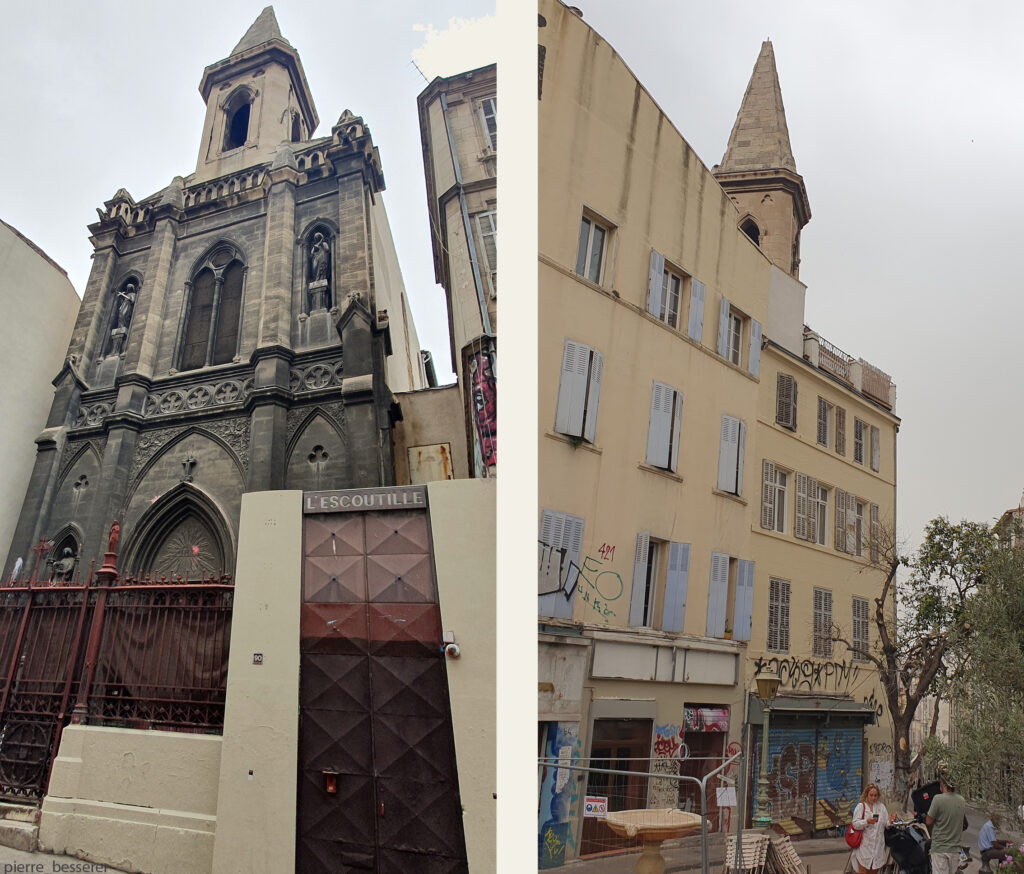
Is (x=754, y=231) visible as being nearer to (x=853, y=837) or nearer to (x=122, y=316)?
(x=853, y=837)

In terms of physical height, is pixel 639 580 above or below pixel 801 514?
below

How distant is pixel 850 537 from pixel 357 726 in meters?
2.06

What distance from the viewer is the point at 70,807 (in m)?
3.39

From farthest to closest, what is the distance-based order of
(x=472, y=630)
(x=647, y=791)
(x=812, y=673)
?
1. (x=472, y=630)
2. (x=812, y=673)
3. (x=647, y=791)

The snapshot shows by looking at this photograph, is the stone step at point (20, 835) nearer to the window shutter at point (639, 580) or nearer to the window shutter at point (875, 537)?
the window shutter at point (639, 580)

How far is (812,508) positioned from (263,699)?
235cm

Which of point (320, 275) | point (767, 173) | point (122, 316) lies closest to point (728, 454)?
point (767, 173)

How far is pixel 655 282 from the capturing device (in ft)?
8.10

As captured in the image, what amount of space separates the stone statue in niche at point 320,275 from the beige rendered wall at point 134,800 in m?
4.85

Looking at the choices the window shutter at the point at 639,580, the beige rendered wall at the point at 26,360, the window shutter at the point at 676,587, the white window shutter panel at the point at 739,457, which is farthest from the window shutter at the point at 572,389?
the beige rendered wall at the point at 26,360

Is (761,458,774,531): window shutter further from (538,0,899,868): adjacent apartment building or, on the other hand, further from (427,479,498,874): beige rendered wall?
(427,479,498,874): beige rendered wall

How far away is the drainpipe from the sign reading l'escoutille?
1.72 meters

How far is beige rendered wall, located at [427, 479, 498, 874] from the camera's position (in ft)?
8.92

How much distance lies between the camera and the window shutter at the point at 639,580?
228 centimetres
